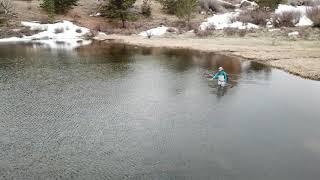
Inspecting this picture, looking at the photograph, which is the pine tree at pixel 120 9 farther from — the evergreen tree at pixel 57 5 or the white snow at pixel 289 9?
the white snow at pixel 289 9

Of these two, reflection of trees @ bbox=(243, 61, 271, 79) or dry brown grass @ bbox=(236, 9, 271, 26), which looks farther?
dry brown grass @ bbox=(236, 9, 271, 26)

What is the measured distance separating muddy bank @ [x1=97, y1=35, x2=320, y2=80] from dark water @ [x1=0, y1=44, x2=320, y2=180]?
429 centimetres

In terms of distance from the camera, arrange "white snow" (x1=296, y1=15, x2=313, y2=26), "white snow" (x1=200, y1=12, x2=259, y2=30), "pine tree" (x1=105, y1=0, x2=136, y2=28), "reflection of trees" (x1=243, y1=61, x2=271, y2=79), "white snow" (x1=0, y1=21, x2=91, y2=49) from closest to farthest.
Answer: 1. "reflection of trees" (x1=243, y1=61, x2=271, y2=79)
2. "white snow" (x1=0, y1=21, x2=91, y2=49)
3. "white snow" (x1=296, y1=15, x2=313, y2=26)
4. "white snow" (x1=200, y1=12, x2=259, y2=30)
5. "pine tree" (x1=105, y1=0, x2=136, y2=28)

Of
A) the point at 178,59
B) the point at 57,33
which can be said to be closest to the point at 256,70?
the point at 178,59

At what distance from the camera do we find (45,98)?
31.7 meters

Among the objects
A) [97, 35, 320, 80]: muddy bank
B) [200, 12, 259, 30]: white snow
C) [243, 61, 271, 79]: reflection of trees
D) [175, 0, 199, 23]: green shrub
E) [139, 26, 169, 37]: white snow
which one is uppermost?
[175, 0, 199, 23]: green shrub

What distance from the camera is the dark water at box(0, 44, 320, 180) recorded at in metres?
19.5

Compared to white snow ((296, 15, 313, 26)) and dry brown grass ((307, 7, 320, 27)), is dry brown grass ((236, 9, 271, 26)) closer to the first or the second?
white snow ((296, 15, 313, 26))

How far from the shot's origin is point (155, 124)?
85.3ft

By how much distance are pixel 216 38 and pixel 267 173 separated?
59.1 m

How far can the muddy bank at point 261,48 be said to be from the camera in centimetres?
4678

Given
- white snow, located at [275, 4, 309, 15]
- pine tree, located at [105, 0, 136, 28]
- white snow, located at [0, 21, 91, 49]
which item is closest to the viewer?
white snow, located at [0, 21, 91, 49]

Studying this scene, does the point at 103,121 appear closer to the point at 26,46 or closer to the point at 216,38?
the point at 26,46

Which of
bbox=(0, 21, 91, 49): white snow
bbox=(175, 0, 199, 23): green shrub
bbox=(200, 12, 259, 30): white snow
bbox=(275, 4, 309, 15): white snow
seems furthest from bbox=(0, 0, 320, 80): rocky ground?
bbox=(275, 4, 309, 15): white snow
